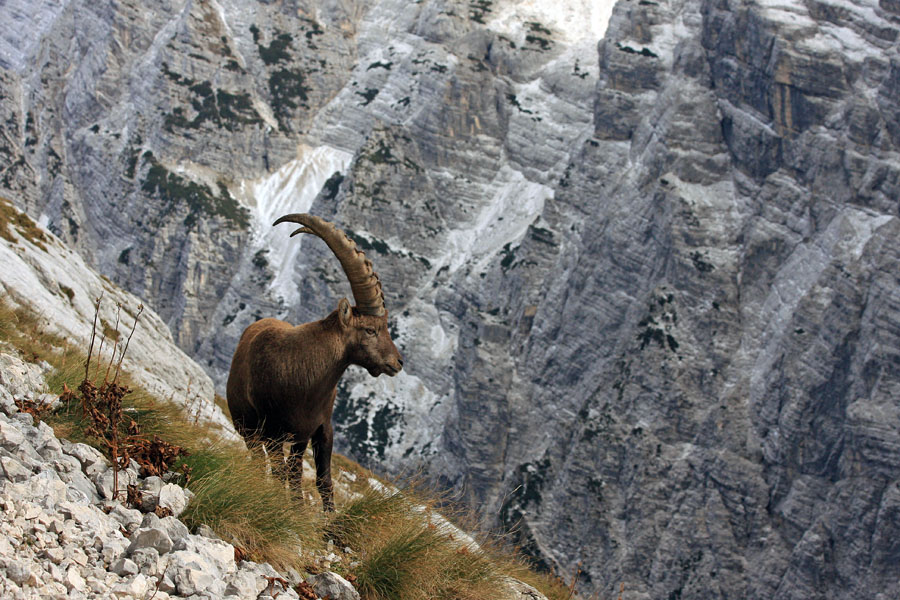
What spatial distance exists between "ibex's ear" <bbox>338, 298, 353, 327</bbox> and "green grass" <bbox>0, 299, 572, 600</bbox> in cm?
237

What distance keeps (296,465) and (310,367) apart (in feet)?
4.54

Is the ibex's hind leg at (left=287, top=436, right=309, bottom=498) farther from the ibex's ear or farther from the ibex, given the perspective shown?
the ibex's ear

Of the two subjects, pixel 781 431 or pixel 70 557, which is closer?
pixel 70 557

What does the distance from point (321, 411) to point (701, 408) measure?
166 metres

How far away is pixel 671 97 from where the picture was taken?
190 m

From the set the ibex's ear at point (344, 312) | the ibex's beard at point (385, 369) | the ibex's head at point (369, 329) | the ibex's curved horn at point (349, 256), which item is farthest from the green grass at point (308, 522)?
the ibex's curved horn at point (349, 256)

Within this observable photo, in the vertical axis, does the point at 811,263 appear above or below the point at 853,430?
above

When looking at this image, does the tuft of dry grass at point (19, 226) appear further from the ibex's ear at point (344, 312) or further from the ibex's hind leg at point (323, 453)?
the ibex's ear at point (344, 312)

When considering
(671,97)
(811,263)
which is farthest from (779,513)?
(671,97)

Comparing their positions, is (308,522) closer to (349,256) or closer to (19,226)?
(349,256)

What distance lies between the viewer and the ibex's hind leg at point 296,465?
11188 mm

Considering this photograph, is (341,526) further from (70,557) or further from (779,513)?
(779,513)

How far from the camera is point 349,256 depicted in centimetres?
1199

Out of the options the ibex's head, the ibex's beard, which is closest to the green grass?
the ibex's beard
